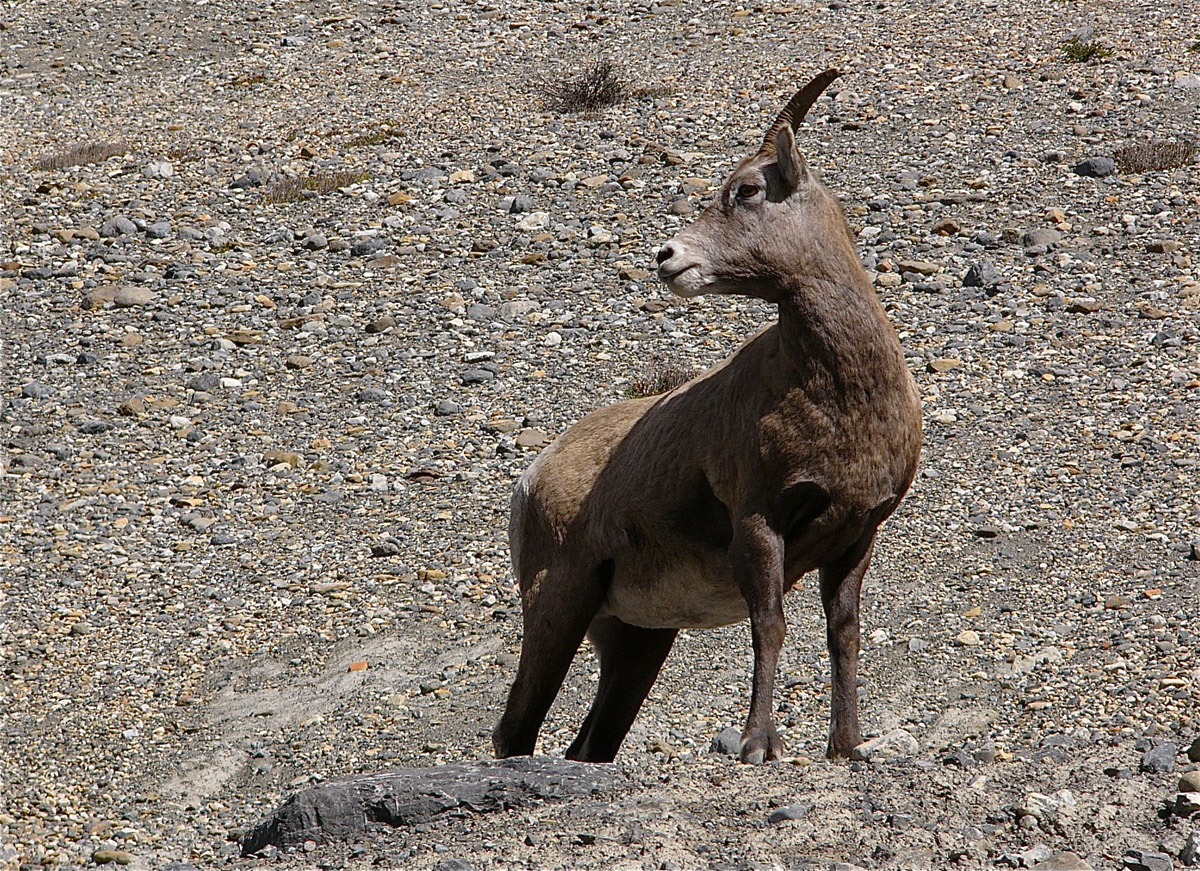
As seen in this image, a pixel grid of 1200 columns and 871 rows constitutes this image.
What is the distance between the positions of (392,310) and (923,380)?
5157mm

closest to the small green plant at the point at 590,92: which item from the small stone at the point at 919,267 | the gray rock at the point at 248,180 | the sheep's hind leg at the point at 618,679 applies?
the gray rock at the point at 248,180

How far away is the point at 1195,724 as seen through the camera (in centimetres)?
666

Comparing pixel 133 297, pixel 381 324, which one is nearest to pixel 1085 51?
pixel 381 324

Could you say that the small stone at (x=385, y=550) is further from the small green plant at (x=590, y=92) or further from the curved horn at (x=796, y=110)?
the small green plant at (x=590, y=92)

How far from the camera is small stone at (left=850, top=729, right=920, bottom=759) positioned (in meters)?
5.63

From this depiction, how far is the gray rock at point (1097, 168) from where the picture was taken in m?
14.5

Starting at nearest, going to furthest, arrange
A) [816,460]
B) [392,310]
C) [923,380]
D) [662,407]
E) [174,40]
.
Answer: [816,460] < [662,407] < [923,380] < [392,310] < [174,40]

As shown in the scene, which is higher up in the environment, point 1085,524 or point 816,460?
point 816,460

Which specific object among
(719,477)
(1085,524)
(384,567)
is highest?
(719,477)

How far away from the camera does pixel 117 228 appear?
15.3m

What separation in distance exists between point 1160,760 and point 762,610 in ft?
5.26

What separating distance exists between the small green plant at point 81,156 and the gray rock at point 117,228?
2089 mm

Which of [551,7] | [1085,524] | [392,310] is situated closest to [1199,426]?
[1085,524]

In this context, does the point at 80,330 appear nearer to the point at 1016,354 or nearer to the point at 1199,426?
the point at 1016,354
